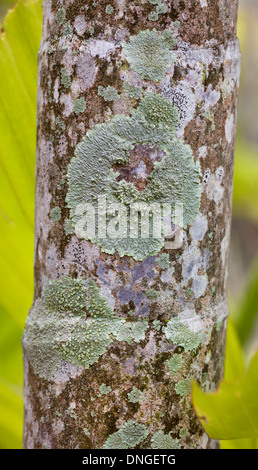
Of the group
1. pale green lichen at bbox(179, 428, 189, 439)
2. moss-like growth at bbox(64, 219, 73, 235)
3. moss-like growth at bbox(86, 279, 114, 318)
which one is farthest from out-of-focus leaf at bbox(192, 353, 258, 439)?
moss-like growth at bbox(64, 219, 73, 235)

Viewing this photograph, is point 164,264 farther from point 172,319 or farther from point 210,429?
point 210,429

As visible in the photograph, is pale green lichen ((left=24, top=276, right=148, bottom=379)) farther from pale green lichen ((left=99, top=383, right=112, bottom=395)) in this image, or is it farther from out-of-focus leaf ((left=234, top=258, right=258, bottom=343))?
out-of-focus leaf ((left=234, top=258, right=258, bottom=343))

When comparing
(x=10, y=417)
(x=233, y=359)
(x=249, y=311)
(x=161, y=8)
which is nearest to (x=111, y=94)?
(x=161, y=8)

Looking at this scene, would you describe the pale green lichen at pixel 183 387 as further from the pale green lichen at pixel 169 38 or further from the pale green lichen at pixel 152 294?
the pale green lichen at pixel 169 38

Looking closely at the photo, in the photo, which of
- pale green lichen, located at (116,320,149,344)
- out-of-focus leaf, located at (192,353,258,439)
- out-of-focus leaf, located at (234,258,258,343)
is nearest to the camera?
out-of-focus leaf, located at (192,353,258,439)

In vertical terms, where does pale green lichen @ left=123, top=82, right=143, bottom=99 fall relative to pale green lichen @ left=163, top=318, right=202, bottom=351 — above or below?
above
